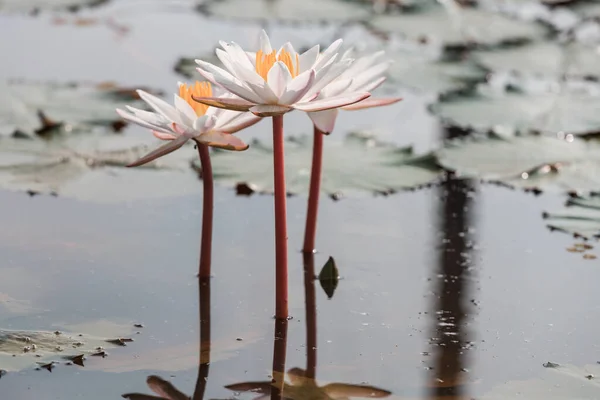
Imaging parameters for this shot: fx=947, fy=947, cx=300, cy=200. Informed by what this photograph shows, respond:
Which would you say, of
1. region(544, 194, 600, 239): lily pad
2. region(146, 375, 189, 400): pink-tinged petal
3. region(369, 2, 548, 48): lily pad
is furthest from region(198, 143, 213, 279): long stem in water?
region(369, 2, 548, 48): lily pad

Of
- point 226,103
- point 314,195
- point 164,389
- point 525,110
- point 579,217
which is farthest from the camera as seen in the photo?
point 525,110

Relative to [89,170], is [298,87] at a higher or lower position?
higher

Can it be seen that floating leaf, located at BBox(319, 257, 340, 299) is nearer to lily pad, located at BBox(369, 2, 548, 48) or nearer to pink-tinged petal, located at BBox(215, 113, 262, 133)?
pink-tinged petal, located at BBox(215, 113, 262, 133)

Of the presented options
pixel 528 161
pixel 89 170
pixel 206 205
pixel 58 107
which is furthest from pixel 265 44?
pixel 58 107

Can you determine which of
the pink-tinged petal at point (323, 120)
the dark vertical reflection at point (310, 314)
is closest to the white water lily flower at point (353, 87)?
the pink-tinged petal at point (323, 120)

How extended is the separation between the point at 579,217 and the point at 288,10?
6.91 ft

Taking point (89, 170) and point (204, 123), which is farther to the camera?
point (89, 170)

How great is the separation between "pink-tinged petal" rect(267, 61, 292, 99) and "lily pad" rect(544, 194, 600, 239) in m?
0.94

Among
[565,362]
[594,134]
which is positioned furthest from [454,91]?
[565,362]

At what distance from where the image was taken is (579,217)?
2199 millimetres

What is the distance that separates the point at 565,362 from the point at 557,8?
3046 mm

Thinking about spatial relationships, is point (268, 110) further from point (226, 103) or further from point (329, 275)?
point (329, 275)

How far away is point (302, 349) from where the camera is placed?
5.24 feet

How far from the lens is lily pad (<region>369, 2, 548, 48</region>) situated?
3734 mm
